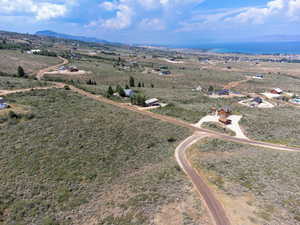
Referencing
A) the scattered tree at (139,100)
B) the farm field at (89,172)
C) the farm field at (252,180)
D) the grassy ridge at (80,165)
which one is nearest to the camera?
the farm field at (252,180)

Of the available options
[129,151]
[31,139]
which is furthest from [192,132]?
[31,139]

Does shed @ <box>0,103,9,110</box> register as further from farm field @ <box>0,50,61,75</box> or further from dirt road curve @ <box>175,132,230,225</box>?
farm field @ <box>0,50,61,75</box>

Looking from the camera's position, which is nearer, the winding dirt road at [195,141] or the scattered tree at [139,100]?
the winding dirt road at [195,141]

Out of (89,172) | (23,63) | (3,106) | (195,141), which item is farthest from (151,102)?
(23,63)

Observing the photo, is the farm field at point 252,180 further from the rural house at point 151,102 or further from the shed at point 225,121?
the rural house at point 151,102

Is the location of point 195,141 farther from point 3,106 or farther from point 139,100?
point 3,106

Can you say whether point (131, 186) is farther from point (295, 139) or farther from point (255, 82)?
point (255, 82)

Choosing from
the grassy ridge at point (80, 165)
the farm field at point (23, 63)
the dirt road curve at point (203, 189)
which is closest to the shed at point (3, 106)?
the grassy ridge at point (80, 165)

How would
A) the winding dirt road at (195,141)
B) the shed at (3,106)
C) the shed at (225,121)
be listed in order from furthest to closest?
1. the shed at (225,121)
2. the shed at (3,106)
3. the winding dirt road at (195,141)
